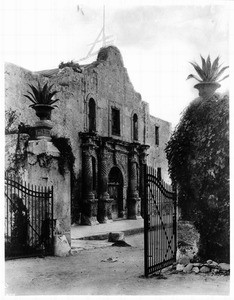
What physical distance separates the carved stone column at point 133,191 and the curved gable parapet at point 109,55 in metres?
4.74

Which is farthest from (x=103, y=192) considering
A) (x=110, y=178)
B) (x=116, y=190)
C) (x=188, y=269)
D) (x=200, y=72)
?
(x=188, y=269)

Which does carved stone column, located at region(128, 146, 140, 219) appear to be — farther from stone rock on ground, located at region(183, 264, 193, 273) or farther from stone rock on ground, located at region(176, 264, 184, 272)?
stone rock on ground, located at region(183, 264, 193, 273)

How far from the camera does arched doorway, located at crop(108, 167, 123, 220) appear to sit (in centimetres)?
2066

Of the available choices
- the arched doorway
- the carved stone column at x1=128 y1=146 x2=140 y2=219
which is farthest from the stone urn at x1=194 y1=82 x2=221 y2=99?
the carved stone column at x1=128 y1=146 x2=140 y2=219

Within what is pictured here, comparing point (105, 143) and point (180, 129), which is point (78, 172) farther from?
point (180, 129)

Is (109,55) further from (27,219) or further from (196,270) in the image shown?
(196,270)

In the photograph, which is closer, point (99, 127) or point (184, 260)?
point (184, 260)

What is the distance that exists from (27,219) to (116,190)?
12526 mm

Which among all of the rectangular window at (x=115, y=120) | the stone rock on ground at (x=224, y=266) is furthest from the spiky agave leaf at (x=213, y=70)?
the rectangular window at (x=115, y=120)

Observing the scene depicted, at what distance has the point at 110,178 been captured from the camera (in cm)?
2083

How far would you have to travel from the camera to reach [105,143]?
1934 cm

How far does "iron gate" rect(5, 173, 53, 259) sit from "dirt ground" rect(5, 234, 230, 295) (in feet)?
1.03

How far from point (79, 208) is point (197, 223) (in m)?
10.0

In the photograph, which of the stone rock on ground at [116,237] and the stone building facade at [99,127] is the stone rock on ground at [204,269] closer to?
the stone rock on ground at [116,237]
